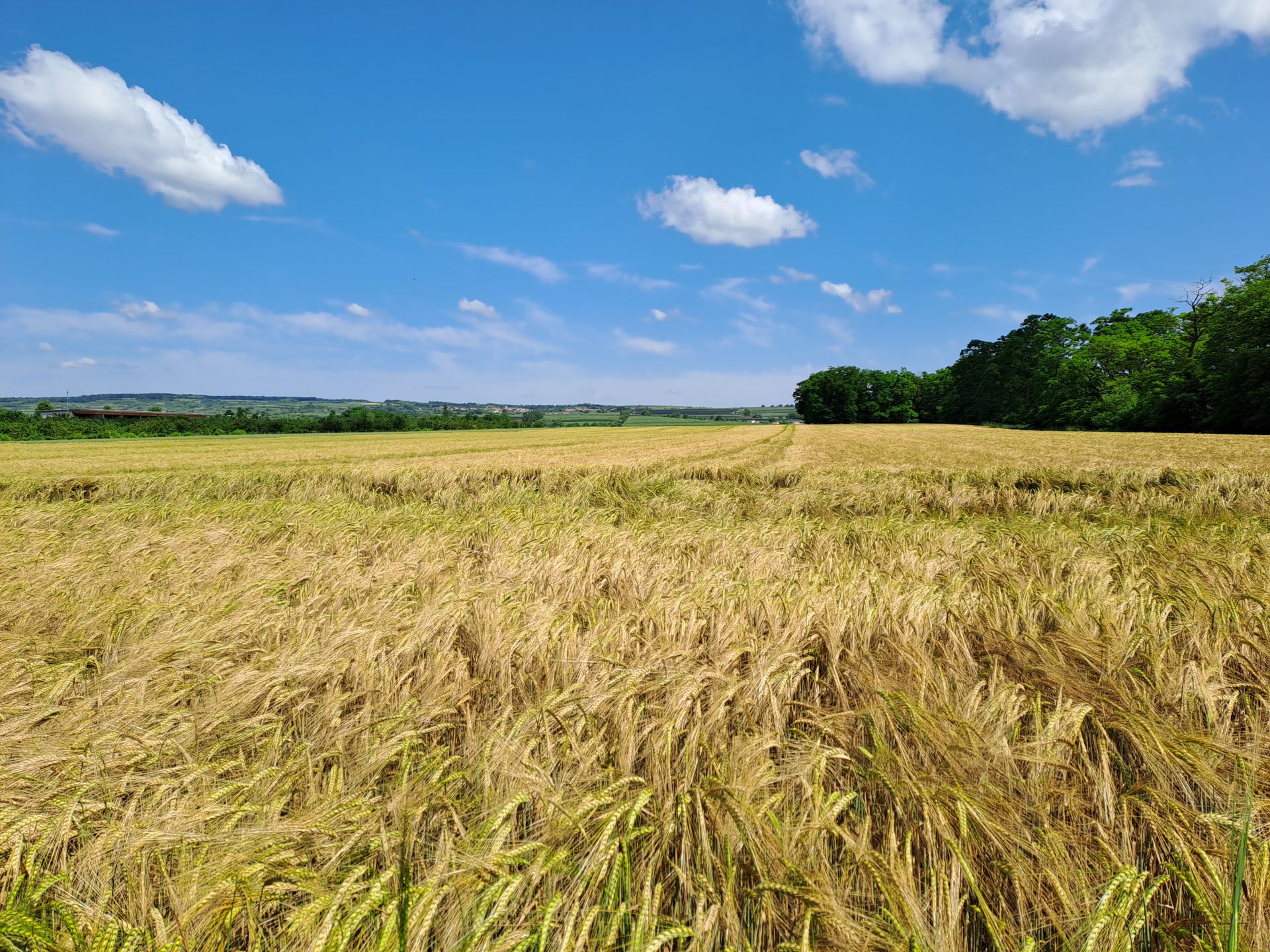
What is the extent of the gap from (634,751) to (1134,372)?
74.2m

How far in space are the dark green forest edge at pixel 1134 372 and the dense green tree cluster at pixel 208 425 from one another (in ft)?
231

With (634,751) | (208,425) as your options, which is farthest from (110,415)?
(634,751)

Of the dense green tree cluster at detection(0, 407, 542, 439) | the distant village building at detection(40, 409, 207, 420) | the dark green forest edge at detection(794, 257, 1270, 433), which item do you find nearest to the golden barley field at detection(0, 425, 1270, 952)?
the dark green forest edge at detection(794, 257, 1270, 433)

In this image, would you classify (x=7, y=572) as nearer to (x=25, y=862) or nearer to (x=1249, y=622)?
(x=25, y=862)

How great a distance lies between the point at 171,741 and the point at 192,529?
12.7 ft

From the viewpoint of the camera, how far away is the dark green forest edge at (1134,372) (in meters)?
38.5

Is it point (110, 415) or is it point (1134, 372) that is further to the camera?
point (110, 415)

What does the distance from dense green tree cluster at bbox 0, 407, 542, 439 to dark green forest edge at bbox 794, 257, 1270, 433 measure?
231 ft

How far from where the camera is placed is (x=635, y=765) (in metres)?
1.59

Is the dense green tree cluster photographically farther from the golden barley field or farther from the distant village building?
the golden barley field

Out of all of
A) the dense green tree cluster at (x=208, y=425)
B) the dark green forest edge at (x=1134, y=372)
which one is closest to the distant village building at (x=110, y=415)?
the dense green tree cluster at (x=208, y=425)

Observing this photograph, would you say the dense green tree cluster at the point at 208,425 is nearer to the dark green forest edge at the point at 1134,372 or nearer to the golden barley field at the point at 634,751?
the golden barley field at the point at 634,751

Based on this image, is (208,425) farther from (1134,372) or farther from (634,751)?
(1134,372)

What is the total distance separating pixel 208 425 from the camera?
63750mm
